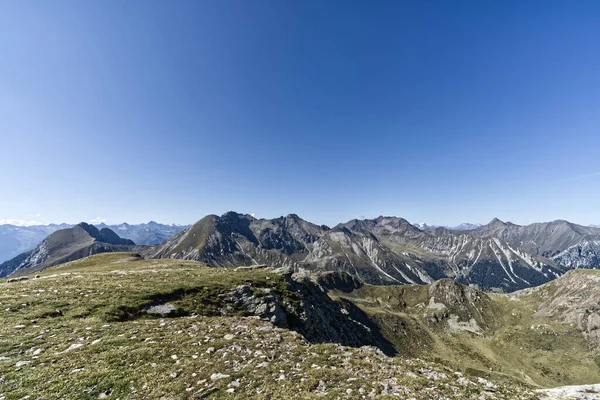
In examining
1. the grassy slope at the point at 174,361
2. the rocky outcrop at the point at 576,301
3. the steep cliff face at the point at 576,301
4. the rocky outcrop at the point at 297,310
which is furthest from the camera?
the steep cliff face at the point at 576,301

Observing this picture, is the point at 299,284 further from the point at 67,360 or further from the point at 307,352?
the point at 67,360

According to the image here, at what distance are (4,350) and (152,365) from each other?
8.65m

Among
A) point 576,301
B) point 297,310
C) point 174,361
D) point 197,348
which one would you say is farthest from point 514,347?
point 174,361

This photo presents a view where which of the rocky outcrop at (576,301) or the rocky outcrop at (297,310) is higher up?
the rocky outcrop at (297,310)

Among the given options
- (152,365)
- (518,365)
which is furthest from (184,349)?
(518,365)

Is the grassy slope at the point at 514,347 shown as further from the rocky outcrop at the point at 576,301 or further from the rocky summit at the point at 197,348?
the rocky summit at the point at 197,348

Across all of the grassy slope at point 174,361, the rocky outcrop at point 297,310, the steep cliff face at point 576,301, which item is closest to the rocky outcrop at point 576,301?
the steep cliff face at point 576,301

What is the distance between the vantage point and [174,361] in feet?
45.7

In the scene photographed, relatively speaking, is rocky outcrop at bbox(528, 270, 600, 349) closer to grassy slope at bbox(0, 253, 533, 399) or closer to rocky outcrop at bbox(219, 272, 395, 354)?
rocky outcrop at bbox(219, 272, 395, 354)

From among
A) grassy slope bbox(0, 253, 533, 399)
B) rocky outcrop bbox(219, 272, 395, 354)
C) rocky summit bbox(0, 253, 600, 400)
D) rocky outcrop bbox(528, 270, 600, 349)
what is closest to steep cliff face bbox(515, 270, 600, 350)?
→ rocky outcrop bbox(528, 270, 600, 349)

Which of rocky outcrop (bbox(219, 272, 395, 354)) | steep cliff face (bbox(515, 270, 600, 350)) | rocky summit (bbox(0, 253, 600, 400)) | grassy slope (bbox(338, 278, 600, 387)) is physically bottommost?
grassy slope (bbox(338, 278, 600, 387))

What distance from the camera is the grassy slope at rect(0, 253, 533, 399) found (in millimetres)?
11242

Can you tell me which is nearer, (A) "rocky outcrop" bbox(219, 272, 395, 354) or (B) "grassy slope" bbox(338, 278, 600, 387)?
(A) "rocky outcrop" bbox(219, 272, 395, 354)

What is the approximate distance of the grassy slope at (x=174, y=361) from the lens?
1124 cm
